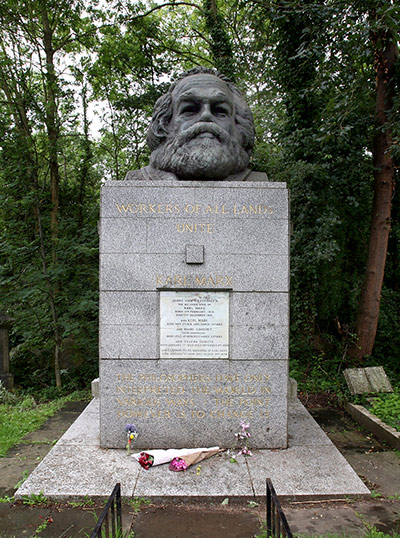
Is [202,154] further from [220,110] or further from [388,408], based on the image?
[388,408]

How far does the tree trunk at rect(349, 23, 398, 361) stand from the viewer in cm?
643

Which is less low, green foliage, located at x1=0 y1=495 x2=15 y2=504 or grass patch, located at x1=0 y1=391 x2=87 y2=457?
green foliage, located at x1=0 y1=495 x2=15 y2=504

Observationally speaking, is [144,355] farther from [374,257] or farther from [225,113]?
[374,257]

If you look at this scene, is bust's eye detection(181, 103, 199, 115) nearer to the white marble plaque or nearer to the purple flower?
the white marble plaque

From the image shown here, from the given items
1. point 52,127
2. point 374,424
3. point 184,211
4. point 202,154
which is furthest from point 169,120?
point 374,424

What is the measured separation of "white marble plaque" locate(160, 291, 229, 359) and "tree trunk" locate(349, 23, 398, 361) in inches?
165

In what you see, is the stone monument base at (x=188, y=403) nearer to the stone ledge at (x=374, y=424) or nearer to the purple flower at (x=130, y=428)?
the purple flower at (x=130, y=428)

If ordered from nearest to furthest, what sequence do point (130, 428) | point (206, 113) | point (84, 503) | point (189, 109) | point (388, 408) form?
point (84, 503) < point (130, 428) < point (206, 113) < point (189, 109) < point (388, 408)

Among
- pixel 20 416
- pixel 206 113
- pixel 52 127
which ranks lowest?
pixel 20 416

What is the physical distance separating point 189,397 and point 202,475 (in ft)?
2.33

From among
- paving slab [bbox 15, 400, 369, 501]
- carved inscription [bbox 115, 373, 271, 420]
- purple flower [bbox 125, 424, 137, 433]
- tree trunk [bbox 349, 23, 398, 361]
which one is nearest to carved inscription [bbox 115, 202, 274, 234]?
carved inscription [bbox 115, 373, 271, 420]

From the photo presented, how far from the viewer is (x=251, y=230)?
393 centimetres

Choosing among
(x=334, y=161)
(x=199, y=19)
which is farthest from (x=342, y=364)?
(x=199, y=19)

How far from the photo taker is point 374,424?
15.9 feet
